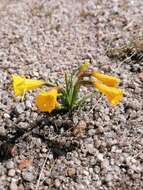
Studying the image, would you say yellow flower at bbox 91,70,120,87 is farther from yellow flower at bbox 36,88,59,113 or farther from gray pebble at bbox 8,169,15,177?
gray pebble at bbox 8,169,15,177

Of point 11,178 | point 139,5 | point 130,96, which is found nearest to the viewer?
point 11,178

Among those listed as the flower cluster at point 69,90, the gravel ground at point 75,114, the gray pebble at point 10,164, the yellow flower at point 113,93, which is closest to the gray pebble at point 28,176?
the gravel ground at point 75,114

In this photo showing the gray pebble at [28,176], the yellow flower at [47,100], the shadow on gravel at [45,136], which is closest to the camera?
the yellow flower at [47,100]

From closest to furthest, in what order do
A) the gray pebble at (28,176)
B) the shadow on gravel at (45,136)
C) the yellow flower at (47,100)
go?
the yellow flower at (47,100) < the gray pebble at (28,176) < the shadow on gravel at (45,136)

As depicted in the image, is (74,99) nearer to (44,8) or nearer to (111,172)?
(111,172)

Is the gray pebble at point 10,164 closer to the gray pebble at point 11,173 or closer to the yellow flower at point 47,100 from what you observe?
the gray pebble at point 11,173

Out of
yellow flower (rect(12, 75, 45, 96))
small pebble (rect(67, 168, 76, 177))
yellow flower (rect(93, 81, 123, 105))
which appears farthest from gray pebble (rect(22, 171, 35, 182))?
yellow flower (rect(93, 81, 123, 105))

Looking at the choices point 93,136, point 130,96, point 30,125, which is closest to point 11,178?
point 30,125

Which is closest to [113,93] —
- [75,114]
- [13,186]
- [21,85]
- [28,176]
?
[75,114]
